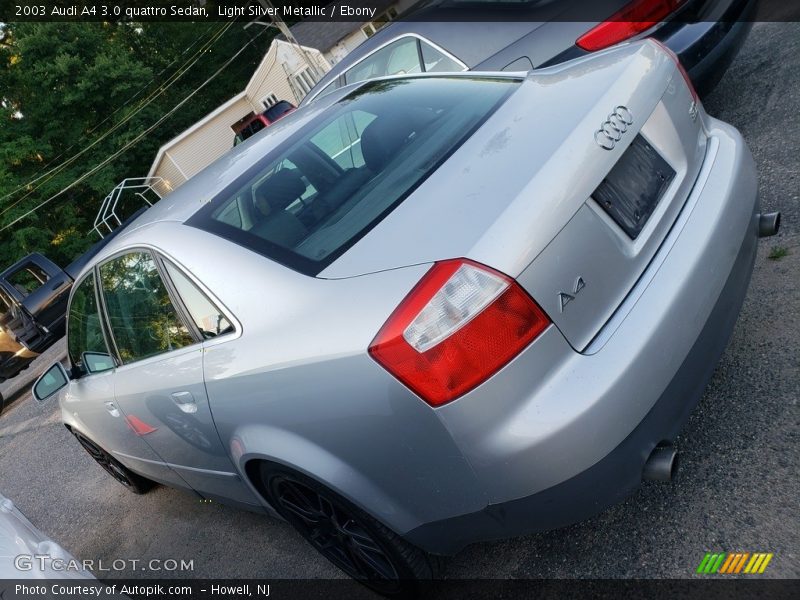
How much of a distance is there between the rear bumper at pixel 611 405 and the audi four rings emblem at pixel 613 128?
1.22 feet

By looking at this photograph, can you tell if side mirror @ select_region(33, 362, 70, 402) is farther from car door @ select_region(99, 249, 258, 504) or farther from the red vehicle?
the red vehicle

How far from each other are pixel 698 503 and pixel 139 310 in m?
2.42

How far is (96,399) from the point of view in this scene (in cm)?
350

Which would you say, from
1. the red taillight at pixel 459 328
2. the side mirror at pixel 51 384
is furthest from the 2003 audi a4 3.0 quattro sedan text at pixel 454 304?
the side mirror at pixel 51 384

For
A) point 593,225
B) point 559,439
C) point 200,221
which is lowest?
point 559,439

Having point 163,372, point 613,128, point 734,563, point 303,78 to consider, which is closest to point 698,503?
point 734,563

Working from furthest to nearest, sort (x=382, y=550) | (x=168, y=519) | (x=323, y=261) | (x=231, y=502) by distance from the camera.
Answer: (x=168, y=519)
(x=231, y=502)
(x=382, y=550)
(x=323, y=261)

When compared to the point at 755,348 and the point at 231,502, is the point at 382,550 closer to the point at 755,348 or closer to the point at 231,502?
the point at 231,502

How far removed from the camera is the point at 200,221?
2617mm

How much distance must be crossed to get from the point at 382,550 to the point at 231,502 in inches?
41.0

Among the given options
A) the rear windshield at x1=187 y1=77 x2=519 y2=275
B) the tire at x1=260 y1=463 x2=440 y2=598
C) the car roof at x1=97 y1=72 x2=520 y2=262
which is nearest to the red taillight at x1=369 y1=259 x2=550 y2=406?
the rear windshield at x1=187 y1=77 x2=519 y2=275

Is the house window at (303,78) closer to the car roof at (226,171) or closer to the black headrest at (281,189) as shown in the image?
the car roof at (226,171)

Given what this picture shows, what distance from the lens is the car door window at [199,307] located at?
2.39 m

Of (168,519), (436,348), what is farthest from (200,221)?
(168,519)
